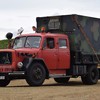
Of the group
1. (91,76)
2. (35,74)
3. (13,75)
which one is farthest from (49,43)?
(91,76)

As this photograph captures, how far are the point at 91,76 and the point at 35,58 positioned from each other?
13.4ft

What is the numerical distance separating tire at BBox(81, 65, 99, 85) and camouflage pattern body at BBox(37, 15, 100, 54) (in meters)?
0.79

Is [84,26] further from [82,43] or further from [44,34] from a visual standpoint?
[44,34]

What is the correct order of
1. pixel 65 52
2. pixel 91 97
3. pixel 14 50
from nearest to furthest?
pixel 91 97 → pixel 14 50 → pixel 65 52

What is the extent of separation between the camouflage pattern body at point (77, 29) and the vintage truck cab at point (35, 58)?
1.69 feet

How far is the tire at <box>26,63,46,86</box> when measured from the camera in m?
19.4

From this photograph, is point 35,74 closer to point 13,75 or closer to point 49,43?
point 13,75

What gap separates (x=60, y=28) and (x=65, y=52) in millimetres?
1419

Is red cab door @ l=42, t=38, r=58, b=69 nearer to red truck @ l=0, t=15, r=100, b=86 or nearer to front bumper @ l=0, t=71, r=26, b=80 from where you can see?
red truck @ l=0, t=15, r=100, b=86

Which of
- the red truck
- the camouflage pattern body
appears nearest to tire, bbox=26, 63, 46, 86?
the red truck

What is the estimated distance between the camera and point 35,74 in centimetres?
1970

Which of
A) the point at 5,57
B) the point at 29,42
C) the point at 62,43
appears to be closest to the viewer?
the point at 5,57

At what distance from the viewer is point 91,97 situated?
1465 cm

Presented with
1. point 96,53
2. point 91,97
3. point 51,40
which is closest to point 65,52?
point 51,40
